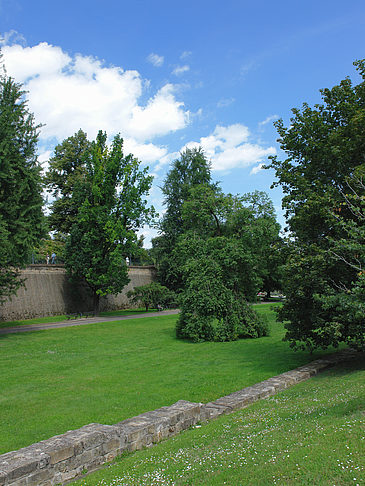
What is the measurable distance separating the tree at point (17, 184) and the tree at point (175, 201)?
75.3 feet

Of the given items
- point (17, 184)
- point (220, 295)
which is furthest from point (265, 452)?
point (17, 184)

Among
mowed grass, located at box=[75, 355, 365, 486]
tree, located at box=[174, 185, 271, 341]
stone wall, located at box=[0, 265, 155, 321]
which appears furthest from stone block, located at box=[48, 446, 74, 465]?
stone wall, located at box=[0, 265, 155, 321]

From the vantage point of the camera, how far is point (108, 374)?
36.2 feet

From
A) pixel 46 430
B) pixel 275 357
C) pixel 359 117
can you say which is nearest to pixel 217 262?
pixel 275 357

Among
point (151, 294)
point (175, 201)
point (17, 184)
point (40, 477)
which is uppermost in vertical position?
point (175, 201)

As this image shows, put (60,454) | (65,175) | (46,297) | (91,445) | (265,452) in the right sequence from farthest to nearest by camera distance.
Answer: (65,175) < (46,297) < (91,445) < (60,454) < (265,452)

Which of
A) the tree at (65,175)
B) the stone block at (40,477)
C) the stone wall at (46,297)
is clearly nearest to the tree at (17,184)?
the stone wall at (46,297)

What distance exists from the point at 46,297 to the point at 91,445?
2509cm

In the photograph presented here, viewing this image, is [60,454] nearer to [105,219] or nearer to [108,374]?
[108,374]

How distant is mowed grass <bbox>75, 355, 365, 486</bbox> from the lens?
3.72m

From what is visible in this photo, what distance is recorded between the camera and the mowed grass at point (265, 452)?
3.72 meters

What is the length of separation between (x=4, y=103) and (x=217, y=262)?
12.8 m

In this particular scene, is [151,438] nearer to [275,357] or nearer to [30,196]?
[275,357]

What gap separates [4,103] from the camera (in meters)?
18.5
